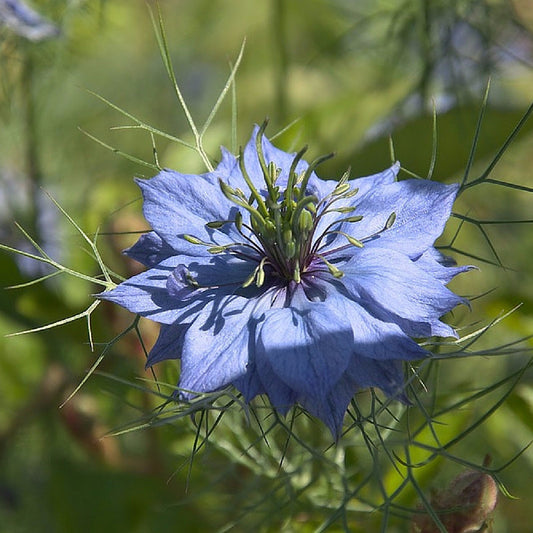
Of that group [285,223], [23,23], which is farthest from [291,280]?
[23,23]

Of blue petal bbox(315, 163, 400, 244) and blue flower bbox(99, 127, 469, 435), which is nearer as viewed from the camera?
blue flower bbox(99, 127, 469, 435)

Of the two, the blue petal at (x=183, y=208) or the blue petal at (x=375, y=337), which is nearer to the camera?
the blue petal at (x=375, y=337)

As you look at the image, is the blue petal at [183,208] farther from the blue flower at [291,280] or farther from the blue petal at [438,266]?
the blue petal at [438,266]

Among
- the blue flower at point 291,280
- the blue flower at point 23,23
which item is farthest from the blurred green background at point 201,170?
the blue flower at point 291,280

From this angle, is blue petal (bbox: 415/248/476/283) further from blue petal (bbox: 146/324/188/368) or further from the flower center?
blue petal (bbox: 146/324/188/368)

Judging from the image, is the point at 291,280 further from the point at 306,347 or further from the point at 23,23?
the point at 23,23

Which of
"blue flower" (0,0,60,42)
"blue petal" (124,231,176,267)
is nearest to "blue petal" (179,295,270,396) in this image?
"blue petal" (124,231,176,267)
